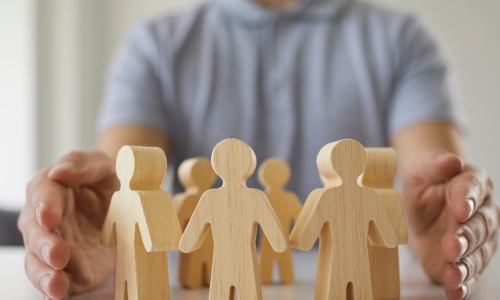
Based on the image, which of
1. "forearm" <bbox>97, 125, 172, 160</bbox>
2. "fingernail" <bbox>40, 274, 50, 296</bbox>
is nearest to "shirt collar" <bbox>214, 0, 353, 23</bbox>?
"forearm" <bbox>97, 125, 172, 160</bbox>

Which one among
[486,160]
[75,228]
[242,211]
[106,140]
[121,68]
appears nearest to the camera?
[242,211]

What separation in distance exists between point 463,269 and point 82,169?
41cm

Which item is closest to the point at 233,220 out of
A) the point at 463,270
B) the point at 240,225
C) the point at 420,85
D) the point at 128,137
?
the point at 240,225

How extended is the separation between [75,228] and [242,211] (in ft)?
0.83

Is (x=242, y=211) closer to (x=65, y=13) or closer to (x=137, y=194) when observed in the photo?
Result: (x=137, y=194)

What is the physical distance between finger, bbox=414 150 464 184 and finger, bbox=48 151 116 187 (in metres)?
0.37

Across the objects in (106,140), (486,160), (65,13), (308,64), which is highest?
(65,13)

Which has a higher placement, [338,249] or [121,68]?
[121,68]

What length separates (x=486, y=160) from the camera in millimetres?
2057

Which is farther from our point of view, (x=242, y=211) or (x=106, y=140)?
(x=106, y=140)

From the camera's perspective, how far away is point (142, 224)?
0.48m

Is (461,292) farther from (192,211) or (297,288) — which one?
(192,211)

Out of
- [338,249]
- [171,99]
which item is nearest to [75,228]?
[338,249]

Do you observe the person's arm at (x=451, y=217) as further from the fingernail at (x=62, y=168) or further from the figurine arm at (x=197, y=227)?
the fingernail at (x=62, y=168)
